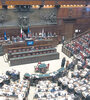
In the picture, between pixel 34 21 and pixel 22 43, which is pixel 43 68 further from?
pixel 34 21

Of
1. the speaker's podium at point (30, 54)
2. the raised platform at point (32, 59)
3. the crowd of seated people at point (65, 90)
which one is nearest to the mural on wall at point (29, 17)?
Answer: the speaker's podium at point (30, 54)

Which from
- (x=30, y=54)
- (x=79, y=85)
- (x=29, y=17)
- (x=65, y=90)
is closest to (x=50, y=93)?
(x=65, y=90)

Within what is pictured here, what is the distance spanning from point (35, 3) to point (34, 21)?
8.33 feet

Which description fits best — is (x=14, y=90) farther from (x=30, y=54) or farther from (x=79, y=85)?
(x=30, y=54)

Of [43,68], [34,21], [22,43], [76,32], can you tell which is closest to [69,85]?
[43,68]

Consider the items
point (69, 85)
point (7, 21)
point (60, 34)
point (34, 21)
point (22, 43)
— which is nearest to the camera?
point (69, 85)

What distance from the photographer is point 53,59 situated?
48.5 ft

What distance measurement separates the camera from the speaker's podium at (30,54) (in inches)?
527

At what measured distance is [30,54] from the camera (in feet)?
46.9

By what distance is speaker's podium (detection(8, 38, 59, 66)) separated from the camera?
13391 millimetres

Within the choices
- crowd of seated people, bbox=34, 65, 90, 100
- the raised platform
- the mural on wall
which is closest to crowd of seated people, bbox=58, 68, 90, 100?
crowd of seated people, bbox=34, 65, 90, 100

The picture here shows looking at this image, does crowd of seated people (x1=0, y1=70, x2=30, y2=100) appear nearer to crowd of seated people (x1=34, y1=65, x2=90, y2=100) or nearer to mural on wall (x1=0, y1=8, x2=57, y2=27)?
crowd of seated people (x1=34, y1=65, x2=90, y2=100)

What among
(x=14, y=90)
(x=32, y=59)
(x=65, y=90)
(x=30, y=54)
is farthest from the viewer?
(x=30, y=54)

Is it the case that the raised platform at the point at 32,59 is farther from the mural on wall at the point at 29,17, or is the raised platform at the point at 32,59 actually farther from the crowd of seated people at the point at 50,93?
the mural on wall at the point at 29,17
